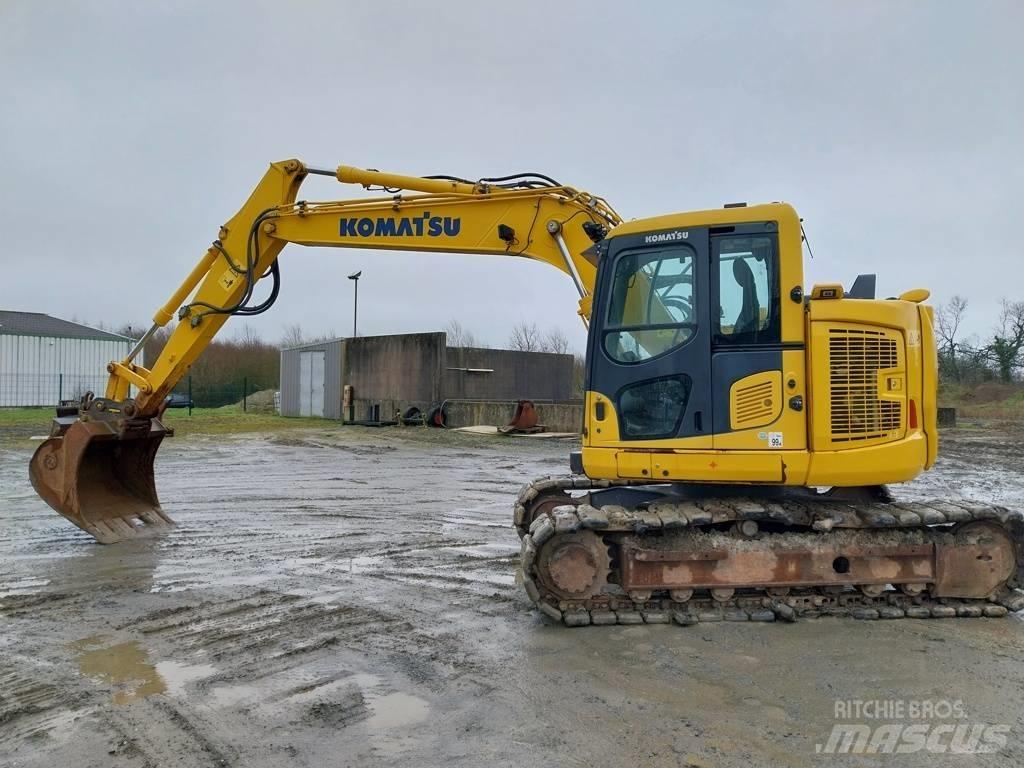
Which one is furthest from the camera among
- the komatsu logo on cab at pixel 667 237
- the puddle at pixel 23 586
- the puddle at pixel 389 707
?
the puddle at pixel 23 586

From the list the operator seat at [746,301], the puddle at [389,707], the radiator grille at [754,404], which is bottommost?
the puddle at [389,707]

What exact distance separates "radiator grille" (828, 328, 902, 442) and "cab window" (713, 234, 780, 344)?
17.5 inches

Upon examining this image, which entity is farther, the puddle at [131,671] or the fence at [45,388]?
the fence at [45,388]

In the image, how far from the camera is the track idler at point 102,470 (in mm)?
7129

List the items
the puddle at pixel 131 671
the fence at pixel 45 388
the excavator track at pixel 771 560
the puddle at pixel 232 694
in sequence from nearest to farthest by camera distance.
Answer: the puddle at pixel 232 694
the puddle at pixel 131 671
the excavator track at pixel 771 560
the fence at pixel 45 388

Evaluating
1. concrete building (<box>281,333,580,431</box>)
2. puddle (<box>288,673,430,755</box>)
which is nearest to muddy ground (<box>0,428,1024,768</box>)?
puddle (<box>288,673,430,755</box>)

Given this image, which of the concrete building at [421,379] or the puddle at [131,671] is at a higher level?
the concrete building at [421,379]

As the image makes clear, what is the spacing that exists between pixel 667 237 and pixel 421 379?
73.5 ft

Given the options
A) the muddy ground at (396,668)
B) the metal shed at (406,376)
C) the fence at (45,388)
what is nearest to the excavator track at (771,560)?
the muddy ground at (396,668)

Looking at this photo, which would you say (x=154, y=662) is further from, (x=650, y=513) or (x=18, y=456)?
(x=18, y=456)

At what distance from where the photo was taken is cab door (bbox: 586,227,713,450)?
512 cm

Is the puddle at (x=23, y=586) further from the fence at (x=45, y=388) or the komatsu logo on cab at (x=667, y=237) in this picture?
the fence at (x=45, y=388)

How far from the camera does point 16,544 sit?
736 centimetres

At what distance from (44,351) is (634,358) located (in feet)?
120
